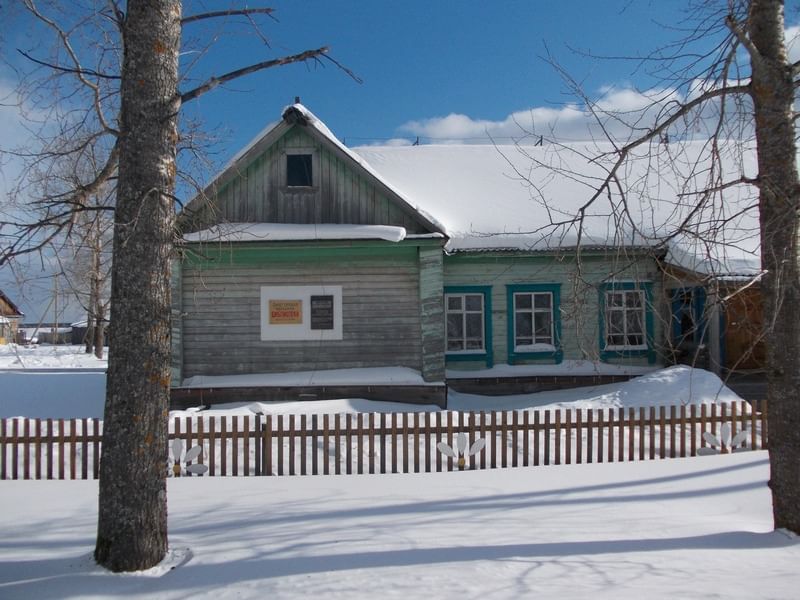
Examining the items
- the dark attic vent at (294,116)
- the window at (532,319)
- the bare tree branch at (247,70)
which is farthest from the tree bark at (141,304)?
the window at (532,319)

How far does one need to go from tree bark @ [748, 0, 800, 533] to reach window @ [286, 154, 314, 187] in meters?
10.2

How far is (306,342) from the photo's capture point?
13836 mm

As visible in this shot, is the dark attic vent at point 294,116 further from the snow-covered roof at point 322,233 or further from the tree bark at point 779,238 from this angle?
the tree bark at point 779,238

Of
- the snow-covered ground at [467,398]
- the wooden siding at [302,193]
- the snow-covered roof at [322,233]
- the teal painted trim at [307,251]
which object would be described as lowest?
the snow-covered ground at [467,398]

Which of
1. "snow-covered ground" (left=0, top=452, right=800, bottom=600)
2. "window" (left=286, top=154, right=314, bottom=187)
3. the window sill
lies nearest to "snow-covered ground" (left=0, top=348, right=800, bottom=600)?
"snow-covered ground" (left=0, top=452, right=800, bottom=600)

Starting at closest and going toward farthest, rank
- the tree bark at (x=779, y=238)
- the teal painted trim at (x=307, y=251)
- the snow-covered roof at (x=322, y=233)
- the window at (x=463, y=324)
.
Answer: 1. the tree bark at (x=779, y=238)
2. the snow-covered roof at (x=322, y=233)
3. the teal painted trim at (x=307, y=251)
4. the window at (x=463, y=324)

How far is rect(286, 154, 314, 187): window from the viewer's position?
46.3 ft

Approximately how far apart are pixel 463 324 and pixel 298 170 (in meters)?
5.37

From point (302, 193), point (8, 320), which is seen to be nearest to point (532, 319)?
point (302, 193)

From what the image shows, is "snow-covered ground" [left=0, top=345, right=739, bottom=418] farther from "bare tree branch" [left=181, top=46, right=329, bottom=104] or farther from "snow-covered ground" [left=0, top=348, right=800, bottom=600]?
"bare tree branch" [left=181, top=46, right=329, bottom=104]

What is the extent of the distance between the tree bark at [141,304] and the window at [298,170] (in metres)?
9.31

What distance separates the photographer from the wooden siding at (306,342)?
13.7 m

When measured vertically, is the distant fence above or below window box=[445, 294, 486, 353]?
below

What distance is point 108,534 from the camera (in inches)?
177
